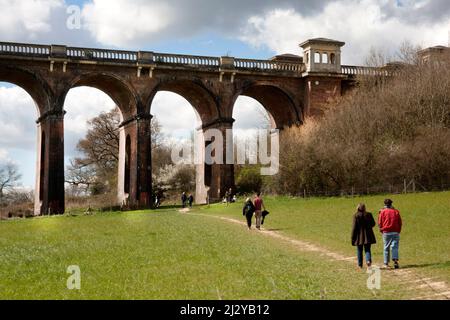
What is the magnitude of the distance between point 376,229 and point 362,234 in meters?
8.55

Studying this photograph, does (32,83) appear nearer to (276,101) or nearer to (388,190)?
(276,101)

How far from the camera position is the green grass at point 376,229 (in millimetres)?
15445

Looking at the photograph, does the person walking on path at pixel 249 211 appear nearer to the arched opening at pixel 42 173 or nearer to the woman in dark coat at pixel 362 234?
the woman in dark coat at pixel 362 234

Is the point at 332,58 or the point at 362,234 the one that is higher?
the point at 332,58

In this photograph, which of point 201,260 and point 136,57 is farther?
point 136,57

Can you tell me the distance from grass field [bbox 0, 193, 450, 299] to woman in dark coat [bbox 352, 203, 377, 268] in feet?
1.68

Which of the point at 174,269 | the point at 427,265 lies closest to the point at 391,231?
the point at 427,265

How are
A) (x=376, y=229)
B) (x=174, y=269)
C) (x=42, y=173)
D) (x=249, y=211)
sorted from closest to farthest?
(x=174, y=269), (x=376, y=229), (x=249, y=211), (x=42, y=173)

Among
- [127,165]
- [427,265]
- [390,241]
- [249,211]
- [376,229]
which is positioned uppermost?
[127,165]

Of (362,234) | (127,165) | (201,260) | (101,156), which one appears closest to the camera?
(362,234)

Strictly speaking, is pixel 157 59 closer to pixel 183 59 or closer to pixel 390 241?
Result: pixel 183 59

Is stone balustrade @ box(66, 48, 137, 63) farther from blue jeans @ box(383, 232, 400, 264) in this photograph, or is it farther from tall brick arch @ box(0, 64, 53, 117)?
blue jeans @ box(383, 232, 400, 264)

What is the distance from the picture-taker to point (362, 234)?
1395 cm

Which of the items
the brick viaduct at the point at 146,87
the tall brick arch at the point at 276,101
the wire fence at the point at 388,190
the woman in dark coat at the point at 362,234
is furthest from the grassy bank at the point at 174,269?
the tall brick arch at the point at 276,101
